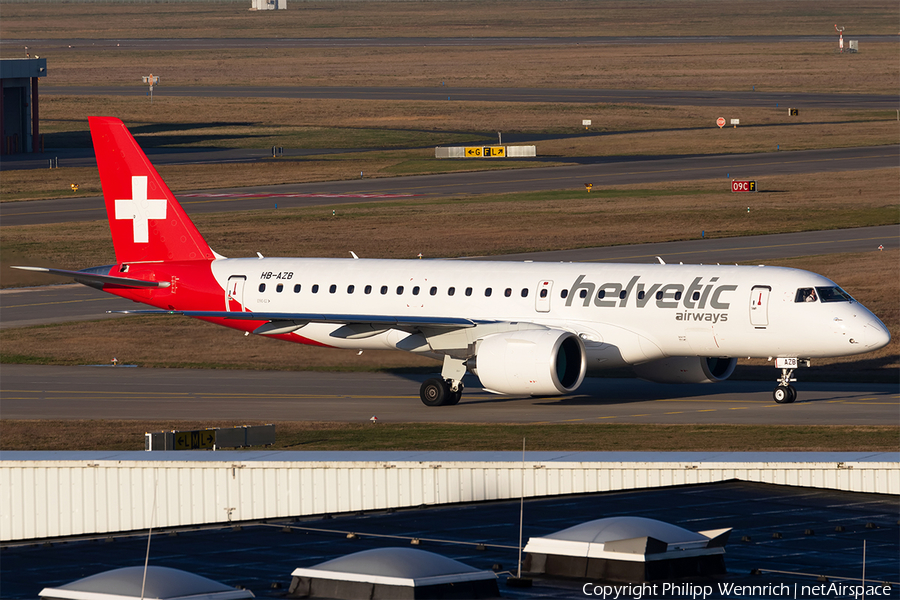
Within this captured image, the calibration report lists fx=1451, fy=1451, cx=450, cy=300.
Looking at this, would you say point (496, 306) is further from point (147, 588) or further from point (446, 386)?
point (147, 588)

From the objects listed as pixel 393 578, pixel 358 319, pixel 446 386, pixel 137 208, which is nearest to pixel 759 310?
pixel 446 386

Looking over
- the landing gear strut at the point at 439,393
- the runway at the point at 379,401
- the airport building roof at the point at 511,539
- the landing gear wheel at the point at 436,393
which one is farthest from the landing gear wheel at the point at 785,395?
the airport building roof at the point at 511,539

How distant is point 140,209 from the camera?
60.1 metres

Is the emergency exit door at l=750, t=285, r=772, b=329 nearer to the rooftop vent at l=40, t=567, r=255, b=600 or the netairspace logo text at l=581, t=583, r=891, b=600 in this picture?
the netairspace logo text at l=581, t=583, r=891, b=600

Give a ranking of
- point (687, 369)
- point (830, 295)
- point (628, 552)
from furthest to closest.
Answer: point (687, 369) → point (830, 295) → point (628, 552)

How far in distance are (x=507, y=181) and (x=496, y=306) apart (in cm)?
7008

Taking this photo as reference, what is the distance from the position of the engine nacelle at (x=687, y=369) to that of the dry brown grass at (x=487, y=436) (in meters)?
4.82

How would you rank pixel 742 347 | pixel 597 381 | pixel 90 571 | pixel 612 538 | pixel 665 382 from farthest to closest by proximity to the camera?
pixel 597 381
pixel 665 382
pixel 742 347
pixel 90 571
pixel 612 538

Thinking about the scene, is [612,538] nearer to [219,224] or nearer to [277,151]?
[219,224]

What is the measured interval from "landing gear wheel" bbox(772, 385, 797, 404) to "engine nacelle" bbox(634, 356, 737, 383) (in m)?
1.96

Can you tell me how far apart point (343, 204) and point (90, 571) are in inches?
3493

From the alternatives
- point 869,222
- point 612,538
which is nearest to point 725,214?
point 869,222

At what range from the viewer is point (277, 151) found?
14638cm

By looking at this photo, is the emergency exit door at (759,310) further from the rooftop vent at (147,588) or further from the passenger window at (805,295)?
the rooftop vent at (147,588)
